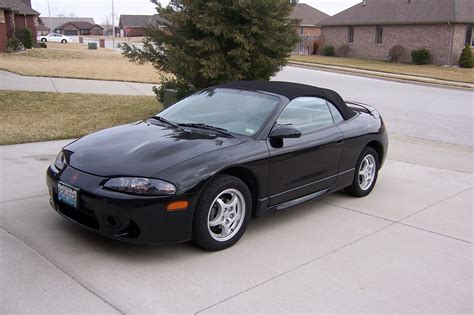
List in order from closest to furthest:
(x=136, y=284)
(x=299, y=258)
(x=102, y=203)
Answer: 1. (x=136, y=284)
2. (x=102, y=203)
3. (x=299, y=258)

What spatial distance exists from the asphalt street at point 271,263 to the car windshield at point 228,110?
1.03 metres

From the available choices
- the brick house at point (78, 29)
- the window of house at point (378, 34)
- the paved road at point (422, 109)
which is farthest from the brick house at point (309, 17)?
the brick house at point (78, 29)

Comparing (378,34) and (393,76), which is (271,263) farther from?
(378,34)

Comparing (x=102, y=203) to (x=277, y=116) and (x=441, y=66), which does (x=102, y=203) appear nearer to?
(x=277, y=116)

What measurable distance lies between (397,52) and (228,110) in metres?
37.7

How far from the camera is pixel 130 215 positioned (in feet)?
12.5

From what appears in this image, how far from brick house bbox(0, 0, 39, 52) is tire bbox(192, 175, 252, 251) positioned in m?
31.9

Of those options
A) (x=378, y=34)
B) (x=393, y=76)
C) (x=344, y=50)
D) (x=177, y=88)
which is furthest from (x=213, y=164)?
(x=344, y=50)

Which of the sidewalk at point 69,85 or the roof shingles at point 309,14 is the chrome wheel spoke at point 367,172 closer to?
the sidewalk at point 69,85

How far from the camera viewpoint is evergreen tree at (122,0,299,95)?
368 inches

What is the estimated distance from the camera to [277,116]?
4934 mm

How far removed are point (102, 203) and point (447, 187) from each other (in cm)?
484

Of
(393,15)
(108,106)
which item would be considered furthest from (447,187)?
(393,15)

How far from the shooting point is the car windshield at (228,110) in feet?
16.1
